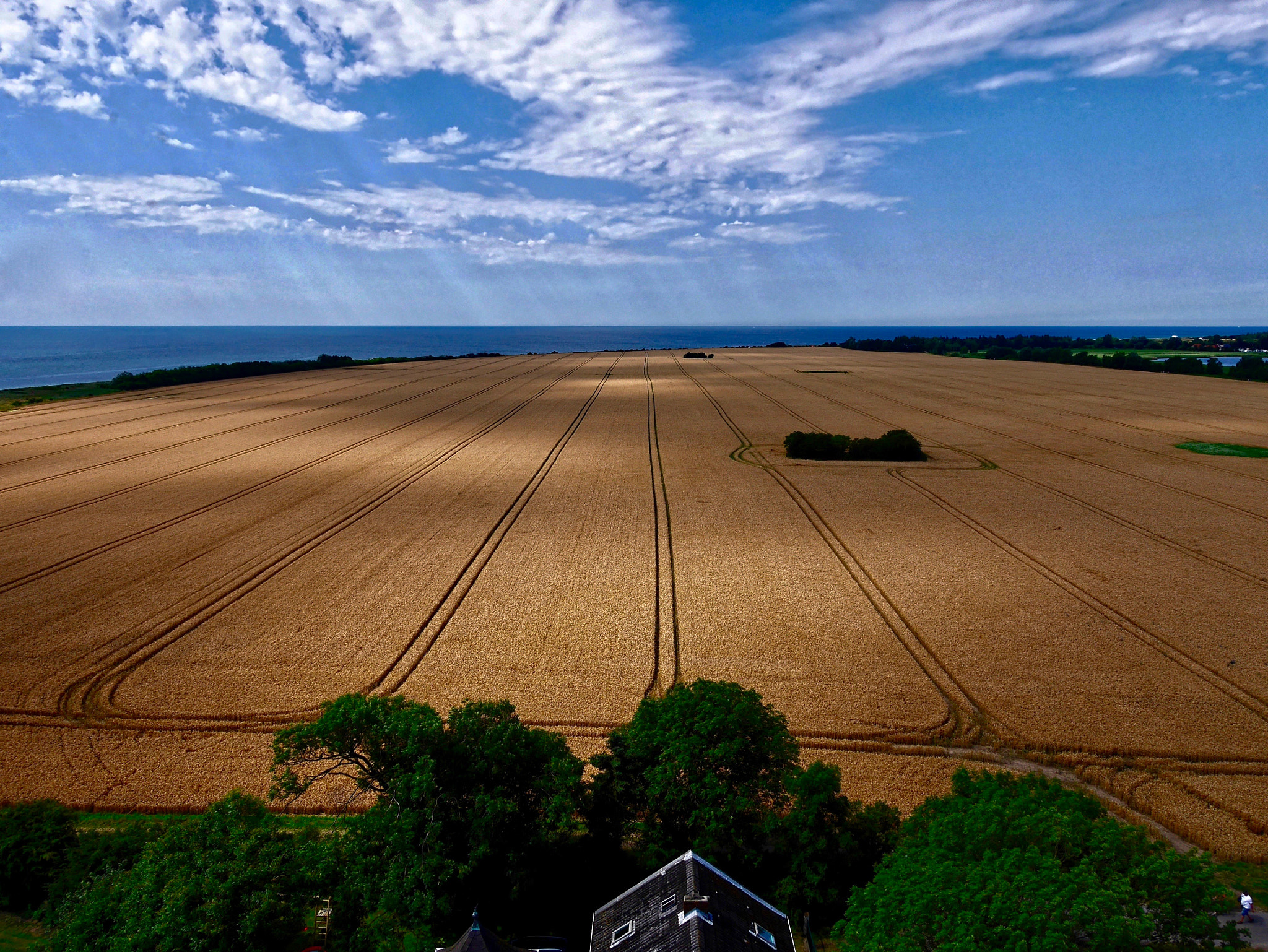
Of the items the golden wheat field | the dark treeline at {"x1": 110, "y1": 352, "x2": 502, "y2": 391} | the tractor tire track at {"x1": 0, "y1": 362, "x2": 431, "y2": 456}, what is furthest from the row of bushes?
the tractor tire track at {"x1": 0, "y1": 362, "x2": 431, "y2": 456}

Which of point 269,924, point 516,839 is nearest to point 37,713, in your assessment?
point 269,924

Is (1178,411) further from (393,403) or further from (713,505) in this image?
(393,403)

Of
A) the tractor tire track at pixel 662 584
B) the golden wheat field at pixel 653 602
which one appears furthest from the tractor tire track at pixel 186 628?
the tractor tire track at pixel 662 584

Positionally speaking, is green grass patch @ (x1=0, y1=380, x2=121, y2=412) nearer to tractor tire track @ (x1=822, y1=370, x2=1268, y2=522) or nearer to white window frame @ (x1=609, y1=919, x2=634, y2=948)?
white window frame @ (x1=609, y1=919, x2=634, y2=948)

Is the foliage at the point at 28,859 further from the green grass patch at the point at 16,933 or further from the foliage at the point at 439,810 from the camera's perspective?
the foliage at the point at 439,810

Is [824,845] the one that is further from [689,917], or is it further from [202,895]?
[202,895]
